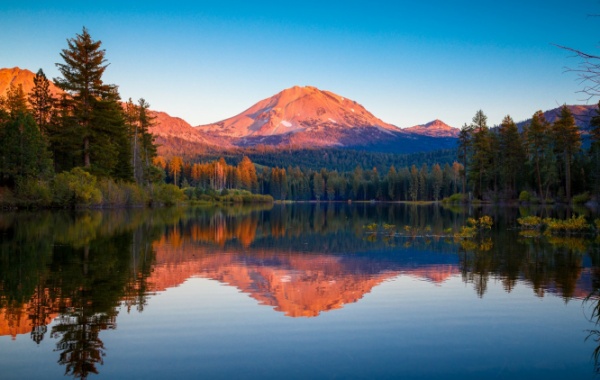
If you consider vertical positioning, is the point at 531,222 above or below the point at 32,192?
below

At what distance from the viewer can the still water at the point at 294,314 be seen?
719 cm

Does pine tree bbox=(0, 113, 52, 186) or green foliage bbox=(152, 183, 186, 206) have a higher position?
pine tree bbox=(0, 113, 52, 186)

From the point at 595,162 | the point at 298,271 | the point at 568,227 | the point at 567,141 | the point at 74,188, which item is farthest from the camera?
the point at 567,141

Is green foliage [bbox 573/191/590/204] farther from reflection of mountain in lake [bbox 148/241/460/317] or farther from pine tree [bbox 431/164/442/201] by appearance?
pine tree [bbox 431/164/442/201]

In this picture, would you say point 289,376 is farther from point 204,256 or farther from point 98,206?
point 98,206

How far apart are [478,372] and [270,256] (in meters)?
13.3

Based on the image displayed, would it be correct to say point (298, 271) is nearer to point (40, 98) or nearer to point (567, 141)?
point (40, 98)

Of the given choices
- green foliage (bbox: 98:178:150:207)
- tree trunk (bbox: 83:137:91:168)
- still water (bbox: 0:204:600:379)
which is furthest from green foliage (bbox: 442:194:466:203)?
still water (bbox: 0:204:600:379)

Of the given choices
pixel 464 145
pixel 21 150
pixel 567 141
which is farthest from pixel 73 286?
pixel 464 145

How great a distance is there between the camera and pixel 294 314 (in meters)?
10.4

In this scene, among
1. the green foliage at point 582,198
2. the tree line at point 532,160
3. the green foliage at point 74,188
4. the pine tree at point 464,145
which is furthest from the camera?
the pine tree at point 464,145

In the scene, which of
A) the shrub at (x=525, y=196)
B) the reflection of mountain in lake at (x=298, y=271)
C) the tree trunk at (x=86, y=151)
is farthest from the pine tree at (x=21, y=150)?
the shrub at (x=525, y=196)

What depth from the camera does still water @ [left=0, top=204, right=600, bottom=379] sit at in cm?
719

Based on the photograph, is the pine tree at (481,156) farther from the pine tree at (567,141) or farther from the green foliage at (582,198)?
the green foliage at (582,198)
